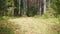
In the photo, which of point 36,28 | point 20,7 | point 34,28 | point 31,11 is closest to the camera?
point 36,28

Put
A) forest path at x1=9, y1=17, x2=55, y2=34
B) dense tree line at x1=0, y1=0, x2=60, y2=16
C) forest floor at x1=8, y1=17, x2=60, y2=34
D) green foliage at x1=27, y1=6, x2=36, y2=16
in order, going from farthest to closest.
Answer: green foliage at x1=27, y1=6, x2=36, y2=16 < dense tree line at x1=0, y1=0, x2=60, y2=16 < forest path at x1=9, y1=17, x2=55, y2=34 < forest floor at x1=8, y1=17, x2=60, y2=34

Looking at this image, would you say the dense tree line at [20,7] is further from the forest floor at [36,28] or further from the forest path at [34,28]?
the forest floor at [36,28]

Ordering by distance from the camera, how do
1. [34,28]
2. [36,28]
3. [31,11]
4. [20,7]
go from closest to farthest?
1. [36,28]
2. [34,28]
3. [20,7]
4. [31,11]

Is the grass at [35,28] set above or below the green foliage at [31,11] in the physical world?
above

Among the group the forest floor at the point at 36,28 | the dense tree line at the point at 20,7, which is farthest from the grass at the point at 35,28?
the dense tree line at the point at 20,7

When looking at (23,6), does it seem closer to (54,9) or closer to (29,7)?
(29,7)

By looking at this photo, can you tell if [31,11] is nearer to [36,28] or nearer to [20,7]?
[20,7]

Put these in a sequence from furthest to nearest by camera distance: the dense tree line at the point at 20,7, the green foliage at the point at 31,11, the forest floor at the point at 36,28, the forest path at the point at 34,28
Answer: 1. the green foliage at the point at 31,11
2. the dense tree line at the point at 20,7
3. the forest path at the point at 34,28
4. the forest floor at the point at 36,28

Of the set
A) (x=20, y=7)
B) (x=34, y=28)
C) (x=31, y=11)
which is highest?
(x=34, y=28)

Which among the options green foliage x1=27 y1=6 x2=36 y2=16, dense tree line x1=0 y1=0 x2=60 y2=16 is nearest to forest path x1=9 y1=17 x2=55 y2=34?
dense tree line x1=0 y1=0 x2=60 y2=16

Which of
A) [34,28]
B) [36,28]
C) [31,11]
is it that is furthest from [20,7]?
[36,28]

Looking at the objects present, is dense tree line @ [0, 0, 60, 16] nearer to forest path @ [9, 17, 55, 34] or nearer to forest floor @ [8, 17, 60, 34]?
forest path @ [9, 17, 55, 34]

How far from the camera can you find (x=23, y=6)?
115 ft

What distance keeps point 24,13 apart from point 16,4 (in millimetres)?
2814
